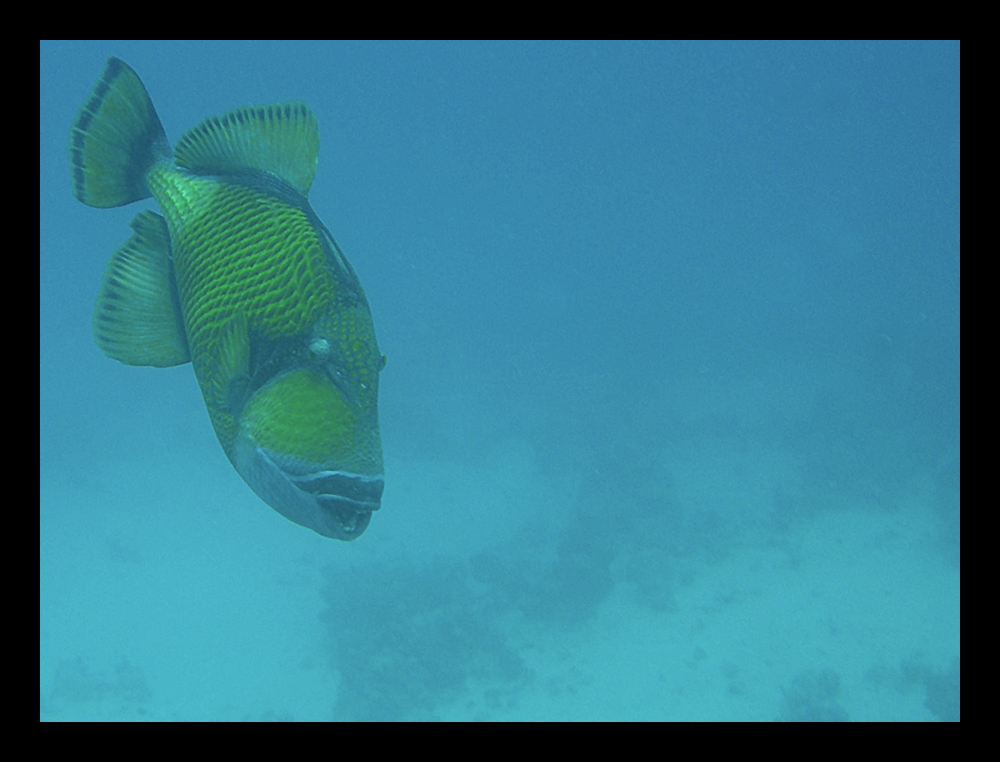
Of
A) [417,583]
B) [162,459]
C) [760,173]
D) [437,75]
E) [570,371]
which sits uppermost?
[437,75]

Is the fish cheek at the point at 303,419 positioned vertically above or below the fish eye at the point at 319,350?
below

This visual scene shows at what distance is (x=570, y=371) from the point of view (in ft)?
95.7

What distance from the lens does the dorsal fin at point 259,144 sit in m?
1.63

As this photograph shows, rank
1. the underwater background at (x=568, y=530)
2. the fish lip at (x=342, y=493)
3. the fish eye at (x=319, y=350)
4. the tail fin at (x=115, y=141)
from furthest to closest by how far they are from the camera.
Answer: the underwater background at (x=568, y=530)
the tail fin at (x=115, y=141)
the fish eye at (x=319, y=350)
the fish lip at (x=342, y=493)

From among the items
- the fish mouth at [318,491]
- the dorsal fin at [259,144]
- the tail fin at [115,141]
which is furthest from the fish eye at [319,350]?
the tail fin at [115,141]

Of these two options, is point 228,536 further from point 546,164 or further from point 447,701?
point 546,164

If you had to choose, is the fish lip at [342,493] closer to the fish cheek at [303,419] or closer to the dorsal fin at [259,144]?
the fish cheek at [303,419]

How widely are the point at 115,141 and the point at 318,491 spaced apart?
3.59 ft

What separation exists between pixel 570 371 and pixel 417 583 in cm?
1590

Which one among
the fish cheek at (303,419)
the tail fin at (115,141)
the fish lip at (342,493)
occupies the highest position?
the tail fin at (115,141)

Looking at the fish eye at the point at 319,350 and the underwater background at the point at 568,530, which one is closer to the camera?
the fish eye at the point at 319,350

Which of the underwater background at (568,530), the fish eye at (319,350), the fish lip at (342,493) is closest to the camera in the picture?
the fish lip at (342,493)
